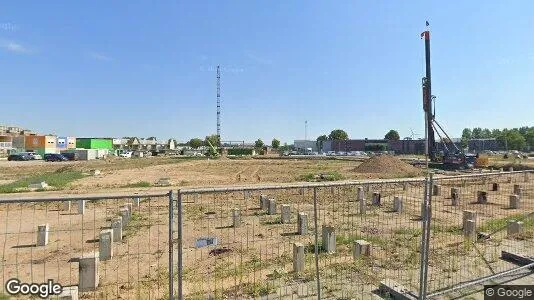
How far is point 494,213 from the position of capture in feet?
48.4

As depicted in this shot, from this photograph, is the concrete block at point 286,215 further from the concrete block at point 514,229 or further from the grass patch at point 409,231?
the concrete block at point 514,229

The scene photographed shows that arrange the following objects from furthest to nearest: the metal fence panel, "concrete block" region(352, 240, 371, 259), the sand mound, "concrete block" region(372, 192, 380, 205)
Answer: the sand mound < "concrete block" region(372, 192, 380, 205) < "concrete block" region(352, 240, 371, 259) < the metal fence panel

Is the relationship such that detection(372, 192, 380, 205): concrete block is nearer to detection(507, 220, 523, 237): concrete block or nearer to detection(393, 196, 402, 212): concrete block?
detection(393, 196, 402, 212): concrete block

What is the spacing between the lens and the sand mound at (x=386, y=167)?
36.3 metres

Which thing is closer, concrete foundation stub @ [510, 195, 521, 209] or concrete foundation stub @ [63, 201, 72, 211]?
concrete foundation stub @ [63, 201, 72, 211]

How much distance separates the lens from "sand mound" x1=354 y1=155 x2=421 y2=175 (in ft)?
119

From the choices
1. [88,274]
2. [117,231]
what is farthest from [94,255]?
[117,231]

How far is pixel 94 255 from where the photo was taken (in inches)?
268

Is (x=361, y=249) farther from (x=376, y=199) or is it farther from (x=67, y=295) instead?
(x=376, y=199)

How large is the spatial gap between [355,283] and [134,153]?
289ft

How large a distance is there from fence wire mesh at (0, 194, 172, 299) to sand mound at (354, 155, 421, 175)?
27.4 meters

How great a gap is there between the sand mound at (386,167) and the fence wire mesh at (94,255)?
27430 mm

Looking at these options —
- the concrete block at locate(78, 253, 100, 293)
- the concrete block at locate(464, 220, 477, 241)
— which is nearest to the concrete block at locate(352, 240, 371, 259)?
the concrete block at locate(464, 220, 477, 241)

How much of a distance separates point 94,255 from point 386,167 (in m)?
34.4
